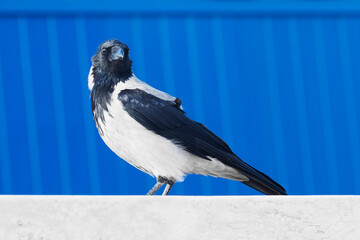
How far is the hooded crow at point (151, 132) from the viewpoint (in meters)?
3.32

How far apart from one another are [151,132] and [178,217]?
103 centimetres

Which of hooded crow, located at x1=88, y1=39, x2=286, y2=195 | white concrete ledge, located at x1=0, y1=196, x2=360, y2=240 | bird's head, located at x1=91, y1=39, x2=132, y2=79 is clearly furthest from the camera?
bird's head, located at x1=91, y1=39, x2=132, y2=79

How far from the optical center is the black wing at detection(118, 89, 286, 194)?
335 cm

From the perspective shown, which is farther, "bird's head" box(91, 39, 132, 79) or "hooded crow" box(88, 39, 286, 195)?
"bird's head" box(91, 39, 132, 79)

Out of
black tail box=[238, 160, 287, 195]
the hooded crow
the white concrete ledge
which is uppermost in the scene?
the hooded crow

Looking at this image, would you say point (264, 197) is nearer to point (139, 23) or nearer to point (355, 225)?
point (355, 225)

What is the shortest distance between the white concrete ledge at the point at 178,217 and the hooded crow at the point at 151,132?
36.9 inches

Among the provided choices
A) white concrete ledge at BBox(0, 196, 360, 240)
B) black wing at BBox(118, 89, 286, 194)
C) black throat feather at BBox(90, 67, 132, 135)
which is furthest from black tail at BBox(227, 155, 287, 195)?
white concrete ledge at BBox(0, 196, 360, 240)

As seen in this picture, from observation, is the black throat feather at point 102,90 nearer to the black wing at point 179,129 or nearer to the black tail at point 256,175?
the black wing at point 179,129

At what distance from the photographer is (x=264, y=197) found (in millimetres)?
2400

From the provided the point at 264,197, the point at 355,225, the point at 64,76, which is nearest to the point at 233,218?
the point at 264,197

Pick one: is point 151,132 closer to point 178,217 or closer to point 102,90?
point 102,90

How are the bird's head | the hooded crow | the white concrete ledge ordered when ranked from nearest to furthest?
the white concrete ledge
the hooded crow
the bird's head

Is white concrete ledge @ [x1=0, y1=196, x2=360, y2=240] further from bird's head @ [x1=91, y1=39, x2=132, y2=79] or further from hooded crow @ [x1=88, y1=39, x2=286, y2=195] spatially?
bird's head @ [x1=91, y1=39, x2=132, y2=79]
